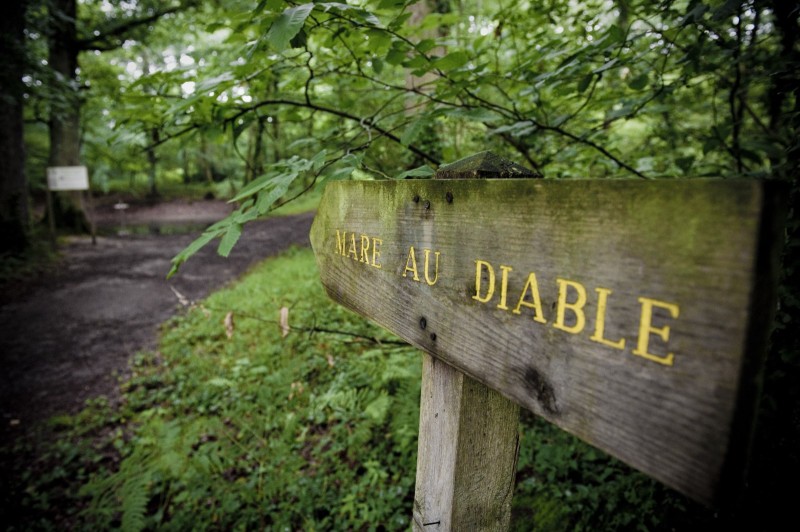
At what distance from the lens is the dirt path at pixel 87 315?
4070mm

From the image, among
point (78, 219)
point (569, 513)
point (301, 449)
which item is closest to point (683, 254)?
point (569, 513)

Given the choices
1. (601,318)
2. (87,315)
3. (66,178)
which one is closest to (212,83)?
(601,318)

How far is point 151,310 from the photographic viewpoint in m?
6.08

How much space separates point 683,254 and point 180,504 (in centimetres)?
341

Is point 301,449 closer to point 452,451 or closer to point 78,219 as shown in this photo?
point 452,451

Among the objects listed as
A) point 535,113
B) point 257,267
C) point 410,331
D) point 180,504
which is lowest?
point 180,504

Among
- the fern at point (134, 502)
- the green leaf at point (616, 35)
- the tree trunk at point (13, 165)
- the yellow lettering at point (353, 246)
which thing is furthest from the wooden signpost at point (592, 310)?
the tree trunk at point (13, 165)

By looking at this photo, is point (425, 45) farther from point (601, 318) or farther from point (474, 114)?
point (601, 318)

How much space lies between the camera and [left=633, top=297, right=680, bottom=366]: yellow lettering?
0.48 meters

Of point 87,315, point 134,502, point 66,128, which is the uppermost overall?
point 66,128

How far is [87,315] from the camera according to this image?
5852 millimetres

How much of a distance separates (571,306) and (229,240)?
38.0 inches

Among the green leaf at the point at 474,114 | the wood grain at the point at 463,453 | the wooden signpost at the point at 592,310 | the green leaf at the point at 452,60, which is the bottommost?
the wood grain at the point at 463,453

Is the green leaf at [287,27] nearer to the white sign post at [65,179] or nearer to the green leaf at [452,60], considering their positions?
the green leaf at [452,60]
